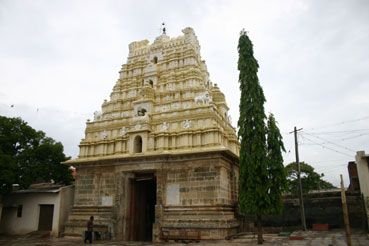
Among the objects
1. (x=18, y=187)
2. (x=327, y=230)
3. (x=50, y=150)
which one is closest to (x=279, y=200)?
(x=327, y=230)

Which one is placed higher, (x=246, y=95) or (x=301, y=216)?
(x=246, y=95)

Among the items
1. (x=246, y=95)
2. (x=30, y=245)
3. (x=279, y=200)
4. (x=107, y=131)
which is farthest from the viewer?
(x=107, y=131)

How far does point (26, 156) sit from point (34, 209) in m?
4.06

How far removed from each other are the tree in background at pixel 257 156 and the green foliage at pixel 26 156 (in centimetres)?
1646

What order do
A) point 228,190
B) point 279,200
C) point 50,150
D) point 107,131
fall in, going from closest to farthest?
point 279,200 < point 228,190 < point 107,131 < point 50,150

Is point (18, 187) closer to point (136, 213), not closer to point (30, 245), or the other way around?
point (30, 245)

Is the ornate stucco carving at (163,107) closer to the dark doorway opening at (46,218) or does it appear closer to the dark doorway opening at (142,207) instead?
the dark doorway opening at (142,207)

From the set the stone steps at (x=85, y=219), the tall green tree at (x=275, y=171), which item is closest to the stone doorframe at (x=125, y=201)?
the stone steps at (x=85, y=219)

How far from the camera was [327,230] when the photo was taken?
805 inches

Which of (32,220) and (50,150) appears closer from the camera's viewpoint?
(32,220)

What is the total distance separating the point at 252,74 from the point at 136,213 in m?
11.6

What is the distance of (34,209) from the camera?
23.4 m

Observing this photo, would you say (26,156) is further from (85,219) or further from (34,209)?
(85,219)

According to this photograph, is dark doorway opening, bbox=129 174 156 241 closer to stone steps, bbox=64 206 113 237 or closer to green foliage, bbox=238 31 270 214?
stone steps, bbox=64 206 113 237
